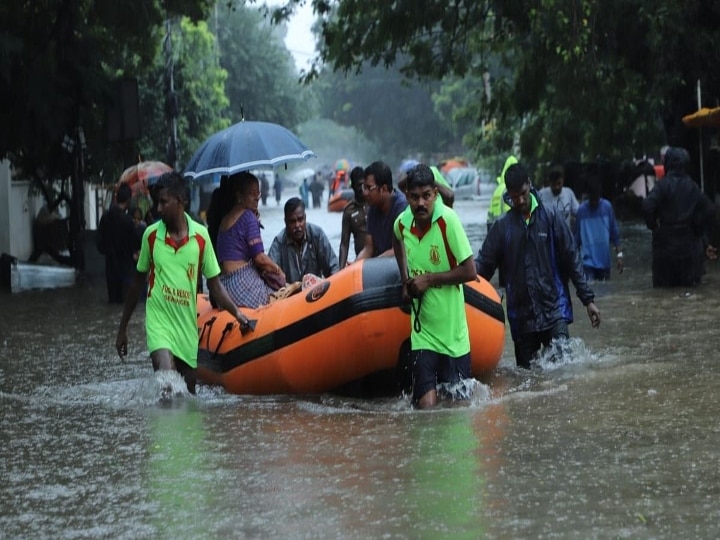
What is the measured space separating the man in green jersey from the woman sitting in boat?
0.90 m

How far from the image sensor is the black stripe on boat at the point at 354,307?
9648 millimetres

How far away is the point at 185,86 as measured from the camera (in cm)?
4459

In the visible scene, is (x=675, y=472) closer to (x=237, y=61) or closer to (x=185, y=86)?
(x=185, y=86)

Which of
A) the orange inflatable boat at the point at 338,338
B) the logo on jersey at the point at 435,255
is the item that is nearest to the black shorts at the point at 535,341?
the orange inflatable boat at the point at 338,338

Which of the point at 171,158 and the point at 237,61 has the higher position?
the point at 237,61

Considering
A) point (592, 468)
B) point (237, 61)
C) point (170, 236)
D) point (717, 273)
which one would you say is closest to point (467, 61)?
point (717, 273)

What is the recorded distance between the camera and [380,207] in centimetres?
1062

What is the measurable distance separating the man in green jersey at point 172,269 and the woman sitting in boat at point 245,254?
90cm

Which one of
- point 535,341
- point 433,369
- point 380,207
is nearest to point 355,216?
point 380,207

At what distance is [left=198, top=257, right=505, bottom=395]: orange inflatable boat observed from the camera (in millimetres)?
9664

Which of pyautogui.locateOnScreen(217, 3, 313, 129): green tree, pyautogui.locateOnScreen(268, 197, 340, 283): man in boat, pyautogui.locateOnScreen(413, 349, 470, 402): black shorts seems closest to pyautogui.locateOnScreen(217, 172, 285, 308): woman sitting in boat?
pyautogui.locateOnScreen(268, 197, 340, 283): man in boat

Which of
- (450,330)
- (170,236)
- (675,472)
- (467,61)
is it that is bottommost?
(675,472)

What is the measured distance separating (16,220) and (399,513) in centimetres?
2456

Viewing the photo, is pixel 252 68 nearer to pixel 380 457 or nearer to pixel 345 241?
pixel 345 241
